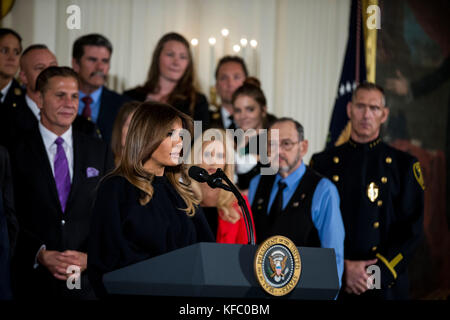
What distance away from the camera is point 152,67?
523 cm

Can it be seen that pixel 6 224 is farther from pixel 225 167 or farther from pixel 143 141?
pixel 225 167

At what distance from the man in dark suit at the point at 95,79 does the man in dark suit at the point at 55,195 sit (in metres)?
0.93

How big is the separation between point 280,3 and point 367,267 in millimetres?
4047

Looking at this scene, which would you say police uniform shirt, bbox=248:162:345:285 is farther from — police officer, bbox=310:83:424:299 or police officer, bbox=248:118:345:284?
police officer, bbox=310:83:424:299

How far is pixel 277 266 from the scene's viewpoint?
6.93 feet

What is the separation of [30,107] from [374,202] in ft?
7.87

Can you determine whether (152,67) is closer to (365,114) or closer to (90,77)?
(90,77)

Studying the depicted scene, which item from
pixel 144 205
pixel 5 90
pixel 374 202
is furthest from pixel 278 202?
pixel 5 90

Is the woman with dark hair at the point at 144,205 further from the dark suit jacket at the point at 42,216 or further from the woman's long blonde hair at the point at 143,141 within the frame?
the dark suit jacket at the point at 42,216

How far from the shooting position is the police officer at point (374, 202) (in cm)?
402

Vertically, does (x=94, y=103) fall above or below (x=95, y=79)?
below

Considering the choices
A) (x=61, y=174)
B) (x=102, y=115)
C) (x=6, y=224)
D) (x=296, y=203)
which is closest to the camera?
(x=6, y=224)

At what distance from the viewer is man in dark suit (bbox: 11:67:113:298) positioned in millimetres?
3473
